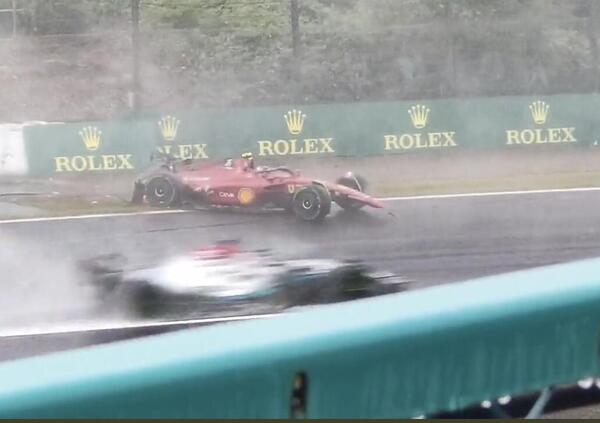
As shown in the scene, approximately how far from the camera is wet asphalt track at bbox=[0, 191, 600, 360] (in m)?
4.23

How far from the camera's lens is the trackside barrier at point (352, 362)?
5.90 feet

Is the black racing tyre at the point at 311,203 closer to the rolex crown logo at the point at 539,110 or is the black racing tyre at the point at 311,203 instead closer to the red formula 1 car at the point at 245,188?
the red formula 1 car at the point at 245,188

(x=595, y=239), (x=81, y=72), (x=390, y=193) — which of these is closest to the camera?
(x=81, y=72)

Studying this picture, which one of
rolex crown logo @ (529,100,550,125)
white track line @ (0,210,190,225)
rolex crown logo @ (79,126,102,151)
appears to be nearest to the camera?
white track line @ (0,210,190,225)

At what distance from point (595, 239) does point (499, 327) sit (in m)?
2.94

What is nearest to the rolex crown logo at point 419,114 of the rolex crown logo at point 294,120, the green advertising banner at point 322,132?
the green advertising banner at point 322,132

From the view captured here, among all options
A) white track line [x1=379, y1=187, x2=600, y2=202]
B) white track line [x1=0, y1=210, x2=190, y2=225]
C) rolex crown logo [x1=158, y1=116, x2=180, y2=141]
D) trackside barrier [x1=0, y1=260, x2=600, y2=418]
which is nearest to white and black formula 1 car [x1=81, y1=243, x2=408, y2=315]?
white track line [x1=0, y1=210, x2=190, y2=225]

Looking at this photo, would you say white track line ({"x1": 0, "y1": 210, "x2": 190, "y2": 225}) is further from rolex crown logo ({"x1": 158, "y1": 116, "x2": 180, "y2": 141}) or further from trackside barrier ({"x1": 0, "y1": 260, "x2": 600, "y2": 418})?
trackside barrier ({"x1": 0, "y1": 260, "x2": 600, "y2": 418})

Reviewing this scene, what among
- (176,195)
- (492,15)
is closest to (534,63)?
(492,15)

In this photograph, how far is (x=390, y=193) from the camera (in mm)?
4477

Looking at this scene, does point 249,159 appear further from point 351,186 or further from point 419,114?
point 419,114

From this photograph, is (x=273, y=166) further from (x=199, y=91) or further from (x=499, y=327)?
(x=499, y=327)

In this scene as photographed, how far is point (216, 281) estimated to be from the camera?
433 centimetres

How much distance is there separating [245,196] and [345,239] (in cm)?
48
